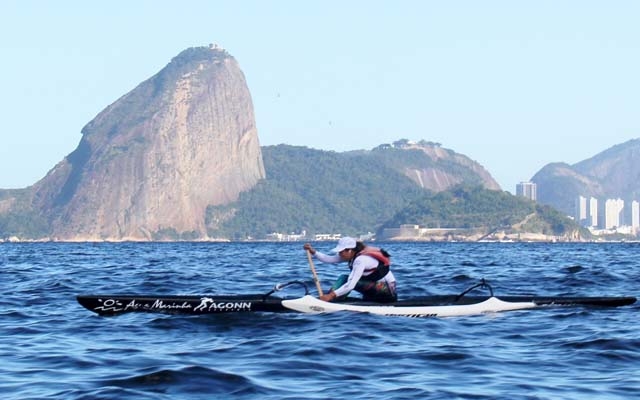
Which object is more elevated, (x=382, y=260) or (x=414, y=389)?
(x=382, y=260)

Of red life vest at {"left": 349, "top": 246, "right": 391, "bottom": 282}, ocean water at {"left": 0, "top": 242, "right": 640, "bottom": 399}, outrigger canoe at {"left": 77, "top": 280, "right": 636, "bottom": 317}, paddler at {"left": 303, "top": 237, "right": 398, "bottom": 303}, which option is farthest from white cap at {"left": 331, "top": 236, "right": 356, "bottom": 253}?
ocean water at {"left": 0, "top": 242, "right": 640, "bottom": 399}

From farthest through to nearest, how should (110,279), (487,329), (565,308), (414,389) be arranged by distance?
(110,279)
(565,308)
(487,329)
(414,389)

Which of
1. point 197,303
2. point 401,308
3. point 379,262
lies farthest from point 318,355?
Answer: point 197,303

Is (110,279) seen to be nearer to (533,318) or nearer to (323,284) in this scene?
(323,284)

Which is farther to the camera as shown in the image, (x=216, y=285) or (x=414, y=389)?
(x=216, y=285)

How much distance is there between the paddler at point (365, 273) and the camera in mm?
18844

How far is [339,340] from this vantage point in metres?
15.4

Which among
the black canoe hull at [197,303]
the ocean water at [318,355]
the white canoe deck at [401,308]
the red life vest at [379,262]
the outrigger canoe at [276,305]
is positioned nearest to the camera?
the ocean water at [318,355]

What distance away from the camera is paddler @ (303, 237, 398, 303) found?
742 inches

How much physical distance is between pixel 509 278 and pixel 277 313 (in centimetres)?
1895

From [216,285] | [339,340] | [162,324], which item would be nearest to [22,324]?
[162,324]

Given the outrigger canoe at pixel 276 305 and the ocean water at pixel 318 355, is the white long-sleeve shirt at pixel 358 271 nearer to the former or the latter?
the outrigger canoe at pixel 276 305

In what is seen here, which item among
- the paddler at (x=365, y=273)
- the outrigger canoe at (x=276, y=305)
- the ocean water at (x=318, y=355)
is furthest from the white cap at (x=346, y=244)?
the ocean water at (x=318, y=355)

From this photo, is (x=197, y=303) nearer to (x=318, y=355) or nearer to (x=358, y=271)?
(x=358, y=271)
